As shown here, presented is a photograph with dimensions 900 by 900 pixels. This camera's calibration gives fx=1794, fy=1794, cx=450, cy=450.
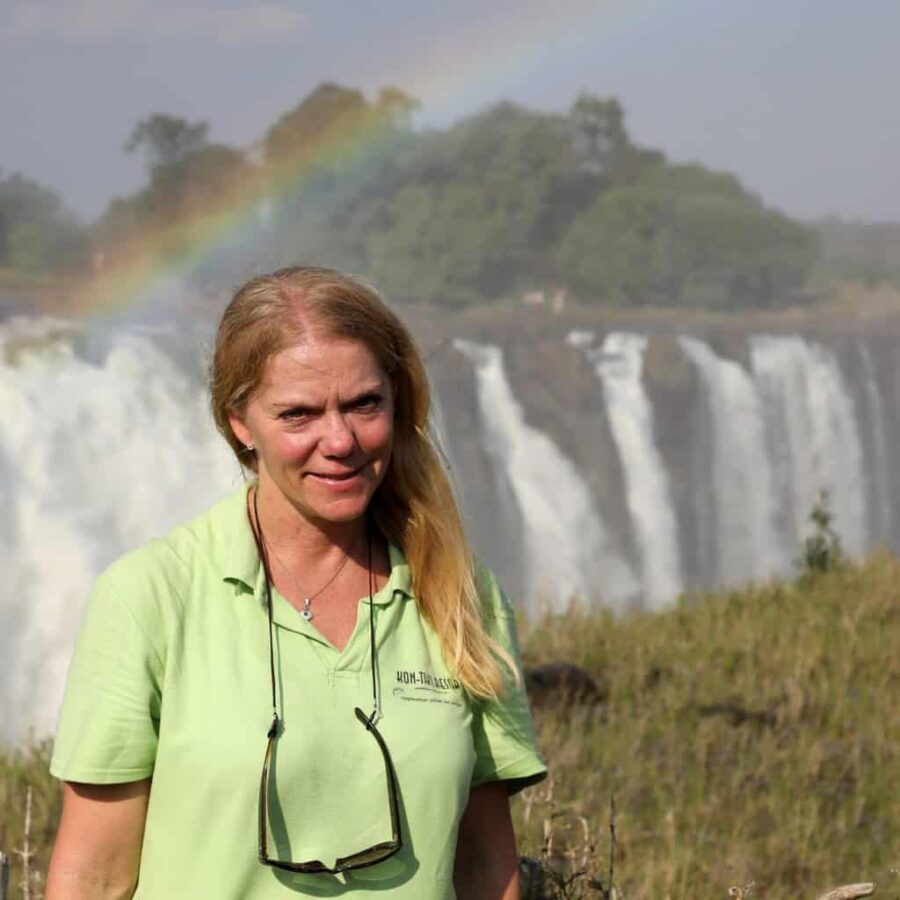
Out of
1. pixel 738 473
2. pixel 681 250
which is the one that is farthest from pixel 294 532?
pixel 681 250

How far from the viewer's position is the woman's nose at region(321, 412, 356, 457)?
2.34 meters

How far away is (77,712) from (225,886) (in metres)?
0.29

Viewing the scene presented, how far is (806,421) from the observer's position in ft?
69.2

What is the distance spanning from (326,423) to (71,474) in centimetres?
1151

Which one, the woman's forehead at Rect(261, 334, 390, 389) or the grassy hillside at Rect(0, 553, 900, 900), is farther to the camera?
the grassy hillside at Rect(0, 553, 900, 900)

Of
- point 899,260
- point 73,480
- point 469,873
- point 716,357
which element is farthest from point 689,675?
point 899,260

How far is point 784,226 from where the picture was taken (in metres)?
37.0

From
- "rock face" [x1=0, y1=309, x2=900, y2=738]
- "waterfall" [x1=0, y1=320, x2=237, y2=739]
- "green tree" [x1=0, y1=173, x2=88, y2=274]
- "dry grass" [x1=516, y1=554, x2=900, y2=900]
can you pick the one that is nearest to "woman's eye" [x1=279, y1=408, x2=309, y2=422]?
"dry grass" [x1=516, y1=554, x2=900, y2=900]

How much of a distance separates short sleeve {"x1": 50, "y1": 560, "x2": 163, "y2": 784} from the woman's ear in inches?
12.9

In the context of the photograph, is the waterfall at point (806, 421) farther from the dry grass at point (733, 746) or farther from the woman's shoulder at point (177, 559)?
the woman's shoulder at point (177, 559)

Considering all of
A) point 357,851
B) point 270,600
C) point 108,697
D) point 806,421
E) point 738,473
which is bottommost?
point 357,851

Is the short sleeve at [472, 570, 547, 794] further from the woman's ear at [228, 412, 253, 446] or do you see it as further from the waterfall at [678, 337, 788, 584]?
the waterfall at [678, 337, 788, 584]

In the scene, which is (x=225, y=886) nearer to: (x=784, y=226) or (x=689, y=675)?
(x=689, y=675)

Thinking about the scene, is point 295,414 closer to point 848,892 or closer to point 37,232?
point 848,892
